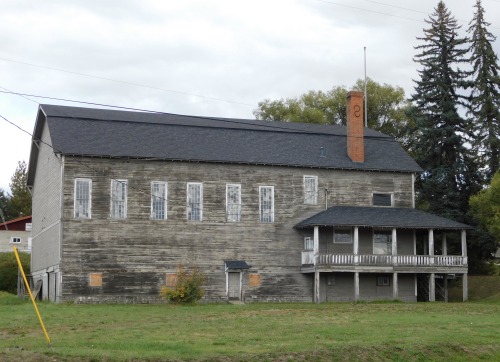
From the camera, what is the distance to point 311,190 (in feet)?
163

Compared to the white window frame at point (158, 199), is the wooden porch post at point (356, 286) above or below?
below

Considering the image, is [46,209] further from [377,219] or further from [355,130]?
[377,219]

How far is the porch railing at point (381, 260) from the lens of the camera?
4716 centimetres

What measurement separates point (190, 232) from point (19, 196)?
183 feet

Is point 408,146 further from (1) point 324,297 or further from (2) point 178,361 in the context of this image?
(2) point 178,361

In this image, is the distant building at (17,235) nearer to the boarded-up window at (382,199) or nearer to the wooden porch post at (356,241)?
the boarded-up window at (382,199)

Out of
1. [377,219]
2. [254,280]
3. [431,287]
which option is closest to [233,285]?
[254,280]

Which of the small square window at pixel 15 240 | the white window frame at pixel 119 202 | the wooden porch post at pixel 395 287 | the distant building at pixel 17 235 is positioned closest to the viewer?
the white window frame at pixel 119 202

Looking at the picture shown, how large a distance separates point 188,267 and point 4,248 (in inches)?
1432

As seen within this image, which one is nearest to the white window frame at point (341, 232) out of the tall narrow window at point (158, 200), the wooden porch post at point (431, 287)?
the wooden porch post at point (431, 287)

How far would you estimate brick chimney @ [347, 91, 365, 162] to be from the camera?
51438mm

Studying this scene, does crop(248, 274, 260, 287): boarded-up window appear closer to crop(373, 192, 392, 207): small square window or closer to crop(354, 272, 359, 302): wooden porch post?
crop(354, 272, 359, 302): wooden porch post

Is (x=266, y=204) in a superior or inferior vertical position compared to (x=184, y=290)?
superior

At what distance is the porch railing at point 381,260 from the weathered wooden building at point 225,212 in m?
0.06
